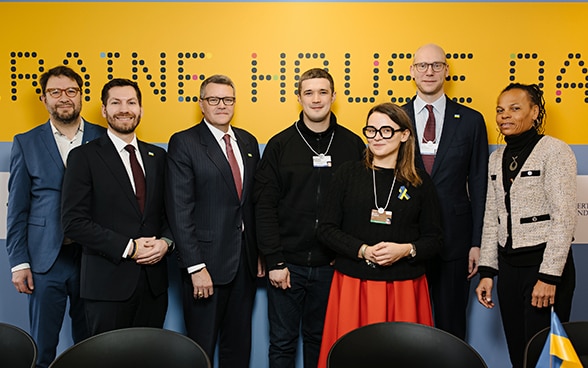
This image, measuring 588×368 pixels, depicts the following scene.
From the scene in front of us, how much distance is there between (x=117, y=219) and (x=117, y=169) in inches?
9.6

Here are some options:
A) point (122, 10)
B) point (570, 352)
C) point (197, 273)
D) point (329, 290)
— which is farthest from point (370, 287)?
point (122, 10)

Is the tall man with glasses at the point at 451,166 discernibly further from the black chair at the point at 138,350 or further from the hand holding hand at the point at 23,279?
the hand holding hand at the point at 23,279

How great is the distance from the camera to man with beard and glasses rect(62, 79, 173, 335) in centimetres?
217

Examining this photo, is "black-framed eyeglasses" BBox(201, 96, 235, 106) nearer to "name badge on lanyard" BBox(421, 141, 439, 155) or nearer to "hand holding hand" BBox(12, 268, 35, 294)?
"name badge on lanyard" BBox(421, 141, 439, 155)

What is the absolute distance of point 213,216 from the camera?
8.05 ft

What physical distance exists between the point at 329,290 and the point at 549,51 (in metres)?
2.03

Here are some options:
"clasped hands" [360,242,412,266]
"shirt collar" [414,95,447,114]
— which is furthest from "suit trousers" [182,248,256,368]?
"shirt collar" [414,95,447,114]

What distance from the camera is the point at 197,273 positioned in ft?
7.84

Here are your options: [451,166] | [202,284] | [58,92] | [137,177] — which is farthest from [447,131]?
[58,92]

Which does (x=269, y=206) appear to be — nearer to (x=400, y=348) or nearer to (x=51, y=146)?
(x=400, y=348)

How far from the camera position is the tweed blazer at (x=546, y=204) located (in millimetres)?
2100

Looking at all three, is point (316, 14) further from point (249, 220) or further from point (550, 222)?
point (550, 222)

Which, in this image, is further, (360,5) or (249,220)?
(360,5)

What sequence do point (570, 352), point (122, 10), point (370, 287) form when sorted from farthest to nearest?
point (122, 10) → point (370, 287) → point (570, 352)
